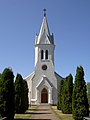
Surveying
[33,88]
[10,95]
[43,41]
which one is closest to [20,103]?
[10,95]

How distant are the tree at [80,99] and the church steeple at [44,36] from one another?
162 feet

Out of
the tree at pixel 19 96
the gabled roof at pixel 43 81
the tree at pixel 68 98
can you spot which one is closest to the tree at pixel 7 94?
the tree at pixel 19 96

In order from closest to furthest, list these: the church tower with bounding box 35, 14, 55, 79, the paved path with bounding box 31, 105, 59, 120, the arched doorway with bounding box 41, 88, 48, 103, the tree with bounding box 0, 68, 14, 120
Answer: the tree with bounding box 0, 68, 14, 120, the paved path with bounding box 31, 105, 59, 120, the arched doorway with bounding box 41, 88, 48, 103, the church tower with bounding box 35, 14, 55, 79

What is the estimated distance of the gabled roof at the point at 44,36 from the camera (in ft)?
246

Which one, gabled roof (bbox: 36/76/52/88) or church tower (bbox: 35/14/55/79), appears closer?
gabled roof (bbox: 36/76/52/88)

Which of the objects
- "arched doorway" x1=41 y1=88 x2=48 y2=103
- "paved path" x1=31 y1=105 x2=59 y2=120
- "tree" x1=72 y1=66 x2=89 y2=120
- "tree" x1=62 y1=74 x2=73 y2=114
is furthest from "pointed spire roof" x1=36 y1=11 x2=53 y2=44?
"tree" x1=72 y1=66 x2=89 y2=120

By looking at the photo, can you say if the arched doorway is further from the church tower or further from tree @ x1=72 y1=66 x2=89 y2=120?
tree @ x1=72 y1=66 x2=89 y2=120

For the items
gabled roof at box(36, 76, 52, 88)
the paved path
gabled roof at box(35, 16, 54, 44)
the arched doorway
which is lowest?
the paved path

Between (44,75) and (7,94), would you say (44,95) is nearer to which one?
(44,75)

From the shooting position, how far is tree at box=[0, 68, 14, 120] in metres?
24.0

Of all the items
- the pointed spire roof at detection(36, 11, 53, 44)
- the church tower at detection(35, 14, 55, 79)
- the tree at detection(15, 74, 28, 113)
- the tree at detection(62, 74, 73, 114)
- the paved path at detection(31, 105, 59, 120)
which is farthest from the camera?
the pointed spire roof at detection(36, 11, 53, 44)

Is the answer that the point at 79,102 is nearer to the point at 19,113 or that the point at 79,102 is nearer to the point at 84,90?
the point at 84,90

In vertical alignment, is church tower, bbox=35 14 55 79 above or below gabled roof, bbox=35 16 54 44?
below

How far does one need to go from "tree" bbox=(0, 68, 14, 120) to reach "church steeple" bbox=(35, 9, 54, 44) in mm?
49269
